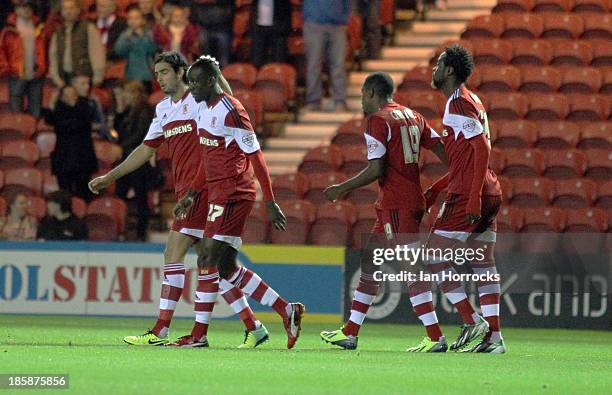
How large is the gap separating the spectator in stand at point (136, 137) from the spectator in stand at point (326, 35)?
2.22 m

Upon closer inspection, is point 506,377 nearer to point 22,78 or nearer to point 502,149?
point 502,149

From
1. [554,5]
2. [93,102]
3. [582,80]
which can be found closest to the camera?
[93,102]

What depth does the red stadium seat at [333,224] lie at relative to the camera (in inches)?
661

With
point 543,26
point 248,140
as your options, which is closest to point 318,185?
point 543,26

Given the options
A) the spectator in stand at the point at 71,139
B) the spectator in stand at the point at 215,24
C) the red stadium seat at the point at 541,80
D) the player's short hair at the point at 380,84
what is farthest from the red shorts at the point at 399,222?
the spectator in stand at the point at 215,24

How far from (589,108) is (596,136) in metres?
0.54

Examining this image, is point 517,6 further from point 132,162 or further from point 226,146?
point 226,146

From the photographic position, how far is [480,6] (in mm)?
21078

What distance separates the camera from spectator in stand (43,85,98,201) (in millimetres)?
17406

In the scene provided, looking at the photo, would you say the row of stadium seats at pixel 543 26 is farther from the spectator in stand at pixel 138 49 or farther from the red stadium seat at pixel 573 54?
the spectator in stand at pixel 138 49

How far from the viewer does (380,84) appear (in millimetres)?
11000

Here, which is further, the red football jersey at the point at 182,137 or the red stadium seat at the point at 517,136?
the red stadium seat at the point at 517,136

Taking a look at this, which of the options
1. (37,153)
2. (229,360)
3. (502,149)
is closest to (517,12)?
(502,149)

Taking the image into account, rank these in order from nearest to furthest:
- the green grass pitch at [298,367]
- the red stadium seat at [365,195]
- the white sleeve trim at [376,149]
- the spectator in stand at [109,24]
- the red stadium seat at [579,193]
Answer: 1. the green grass pitch at [298,367]
2. the white sleeve trim at [376,149]
3. the red stadium seat at [579,193]
4. the red stadium seat at [365,195]
5. the spectator in stand at [109,24]
